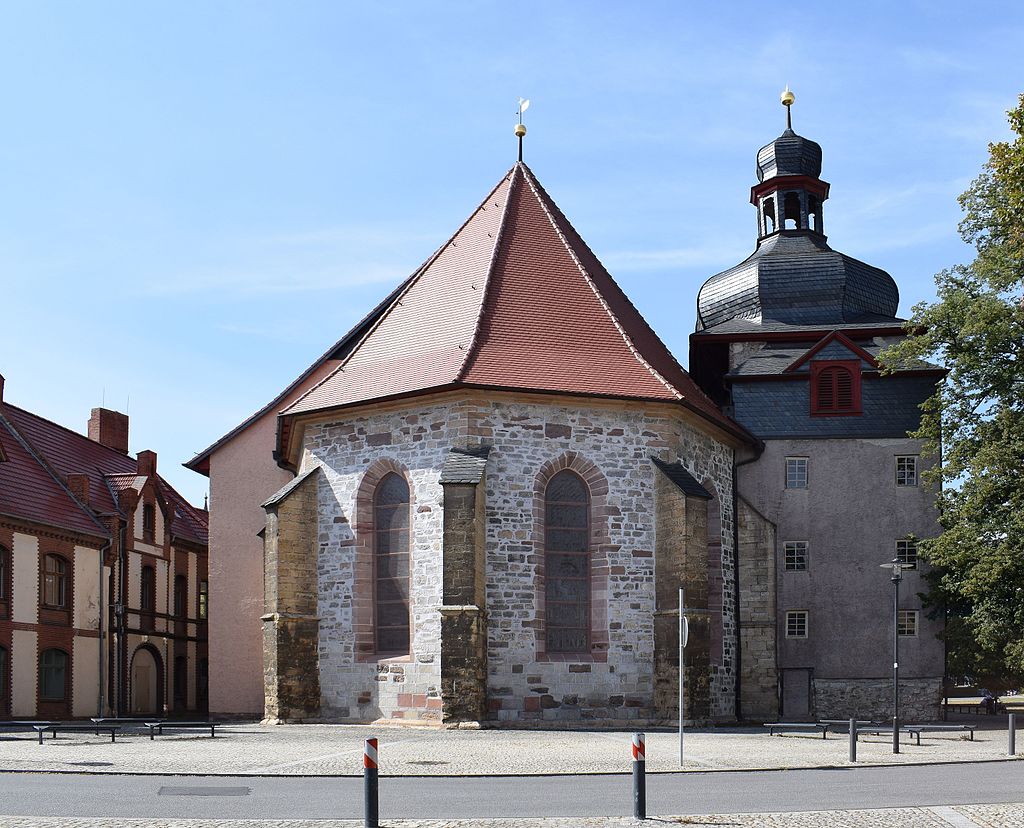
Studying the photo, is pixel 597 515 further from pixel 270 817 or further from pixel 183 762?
pixel 270 817

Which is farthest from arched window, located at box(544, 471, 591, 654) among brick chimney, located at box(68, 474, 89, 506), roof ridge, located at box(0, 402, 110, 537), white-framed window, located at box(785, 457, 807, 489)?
brick chimney, located at box(68, 474, 89, 506)

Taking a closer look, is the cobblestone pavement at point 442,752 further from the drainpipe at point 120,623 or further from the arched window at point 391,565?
the drainpipe at point 120,623

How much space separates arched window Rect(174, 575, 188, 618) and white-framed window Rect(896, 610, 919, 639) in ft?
68.7

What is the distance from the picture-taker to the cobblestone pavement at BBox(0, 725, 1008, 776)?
14.6m

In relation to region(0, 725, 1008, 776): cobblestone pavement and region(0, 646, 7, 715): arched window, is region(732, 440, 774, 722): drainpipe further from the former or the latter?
region(0, 646, 7, 715): arched window

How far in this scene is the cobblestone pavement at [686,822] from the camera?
992 cm

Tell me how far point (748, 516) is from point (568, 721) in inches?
301

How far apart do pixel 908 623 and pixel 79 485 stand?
67.2 ft

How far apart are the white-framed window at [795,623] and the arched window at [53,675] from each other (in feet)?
55.7

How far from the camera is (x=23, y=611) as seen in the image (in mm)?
28922

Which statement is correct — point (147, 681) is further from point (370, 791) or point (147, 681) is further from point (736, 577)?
point (370, 791)

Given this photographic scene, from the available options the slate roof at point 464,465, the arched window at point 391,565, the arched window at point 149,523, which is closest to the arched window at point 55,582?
the arched window at point 149,523

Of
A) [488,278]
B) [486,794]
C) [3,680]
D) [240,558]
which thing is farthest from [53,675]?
[486,794]

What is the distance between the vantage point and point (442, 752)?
16781 millimetres
